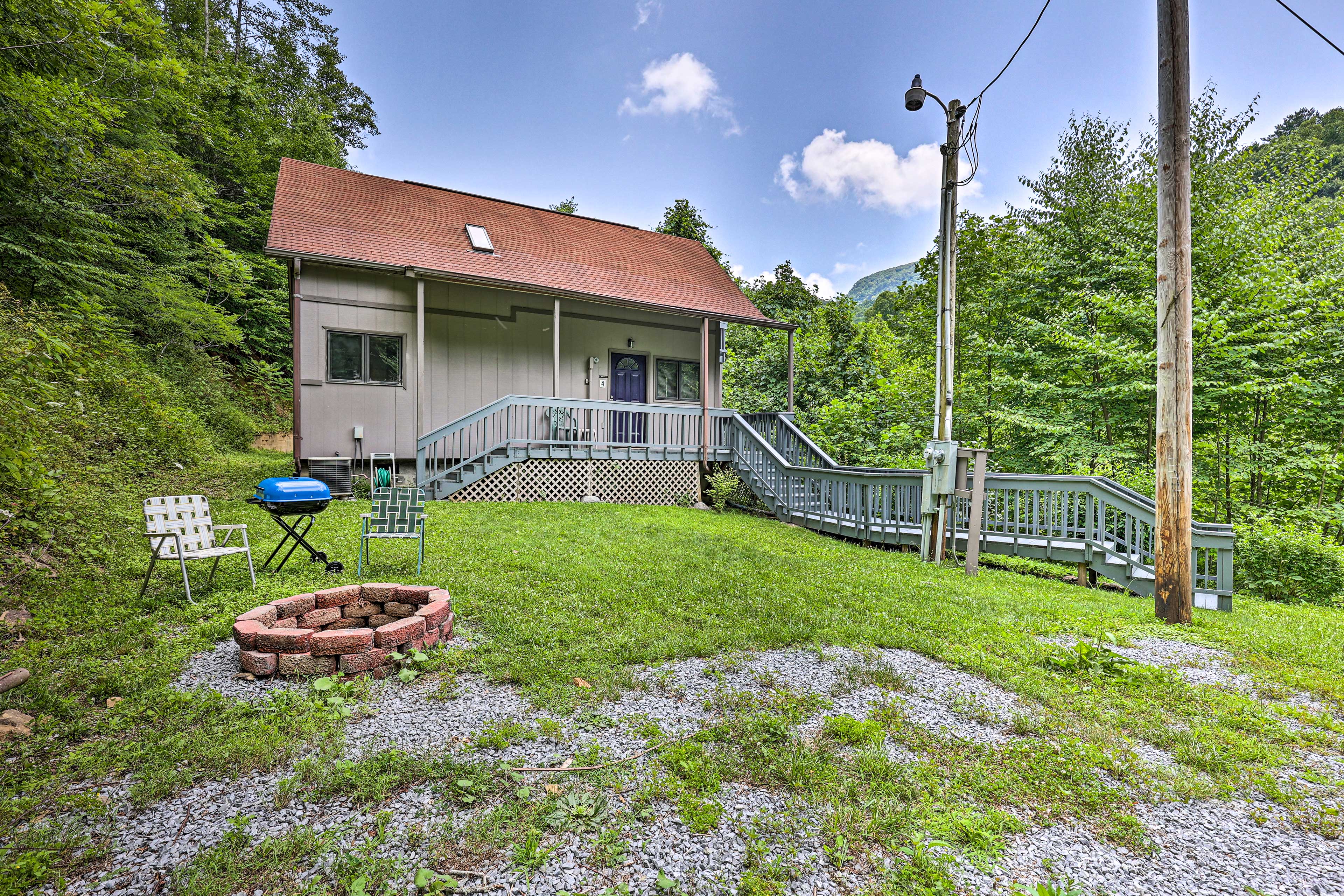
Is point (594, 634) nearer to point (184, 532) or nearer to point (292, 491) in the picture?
point (292, 491)

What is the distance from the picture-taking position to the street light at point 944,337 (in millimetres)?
7086

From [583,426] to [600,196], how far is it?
1979 cm

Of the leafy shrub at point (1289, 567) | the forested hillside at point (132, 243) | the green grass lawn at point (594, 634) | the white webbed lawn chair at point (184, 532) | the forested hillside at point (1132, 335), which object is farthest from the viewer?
the forested hillside at point (1132, 335)

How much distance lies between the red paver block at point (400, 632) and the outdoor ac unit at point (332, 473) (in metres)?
7.24

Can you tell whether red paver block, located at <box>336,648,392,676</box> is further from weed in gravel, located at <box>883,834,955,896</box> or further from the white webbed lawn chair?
weed in gravel, located at <box>883,834,955,896</box>

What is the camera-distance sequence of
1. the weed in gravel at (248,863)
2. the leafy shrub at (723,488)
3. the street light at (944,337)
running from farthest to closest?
the leafy shrub at (723,488) → the street light at (944,337) → the weed in gravel at (248,863)

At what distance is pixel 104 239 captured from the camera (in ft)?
37.3

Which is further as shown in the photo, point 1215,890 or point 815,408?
point 815,408

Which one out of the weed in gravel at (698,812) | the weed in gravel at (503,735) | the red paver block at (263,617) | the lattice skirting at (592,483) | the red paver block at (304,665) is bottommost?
the weed in gravel at (698,812)

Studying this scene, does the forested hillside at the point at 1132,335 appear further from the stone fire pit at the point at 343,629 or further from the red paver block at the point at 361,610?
the red paver block at the point at 361,610

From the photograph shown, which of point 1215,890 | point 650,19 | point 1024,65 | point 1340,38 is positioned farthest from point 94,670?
point 650,19

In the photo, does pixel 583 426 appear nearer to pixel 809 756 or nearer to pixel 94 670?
pixel 94 670

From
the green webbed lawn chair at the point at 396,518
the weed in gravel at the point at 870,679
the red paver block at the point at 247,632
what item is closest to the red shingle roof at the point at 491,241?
the green webbed lawn chair at the point at 396,518

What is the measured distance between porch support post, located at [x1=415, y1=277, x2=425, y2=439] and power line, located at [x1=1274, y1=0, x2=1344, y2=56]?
1135 cm
